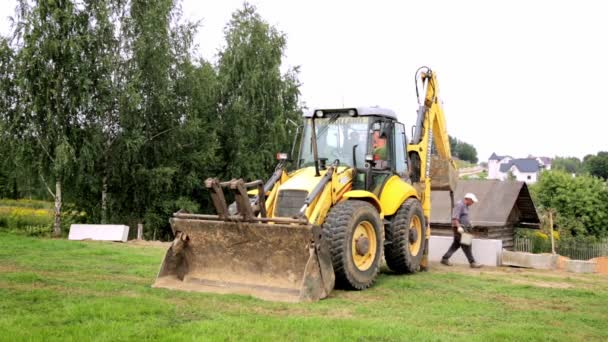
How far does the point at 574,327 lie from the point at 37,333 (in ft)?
17.7

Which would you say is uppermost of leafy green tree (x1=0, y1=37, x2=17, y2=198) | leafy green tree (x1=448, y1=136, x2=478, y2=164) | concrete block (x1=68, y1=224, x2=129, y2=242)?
leafy green tree (x1=448, y1=136, x2=478, y2=164)

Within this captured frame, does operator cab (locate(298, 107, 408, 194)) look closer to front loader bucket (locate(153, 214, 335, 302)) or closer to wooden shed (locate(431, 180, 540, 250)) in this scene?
front loader bucket (locate(153, 214, 335, 302))

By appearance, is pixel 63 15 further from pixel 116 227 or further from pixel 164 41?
pixel 116 227

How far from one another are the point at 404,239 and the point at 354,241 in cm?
165

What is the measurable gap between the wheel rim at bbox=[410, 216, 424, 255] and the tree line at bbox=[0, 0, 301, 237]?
12.5 metres

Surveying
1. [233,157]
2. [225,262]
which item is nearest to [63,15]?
[233,157]

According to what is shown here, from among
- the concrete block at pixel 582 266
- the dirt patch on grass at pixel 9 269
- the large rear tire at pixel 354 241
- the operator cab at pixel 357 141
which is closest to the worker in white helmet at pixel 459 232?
the concrete block at pixel 582 266

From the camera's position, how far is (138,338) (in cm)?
557

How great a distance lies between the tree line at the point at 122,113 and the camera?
65.0 feet

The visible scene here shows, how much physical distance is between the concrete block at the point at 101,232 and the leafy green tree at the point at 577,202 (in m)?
27.7

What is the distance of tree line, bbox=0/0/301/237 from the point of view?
65.0ft

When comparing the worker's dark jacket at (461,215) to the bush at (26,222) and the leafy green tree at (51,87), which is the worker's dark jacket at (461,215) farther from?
the bush at (26,222)

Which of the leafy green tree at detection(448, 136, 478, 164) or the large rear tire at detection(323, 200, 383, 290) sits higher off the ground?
the leafy green tree at detection(448, 136, 478, 164)

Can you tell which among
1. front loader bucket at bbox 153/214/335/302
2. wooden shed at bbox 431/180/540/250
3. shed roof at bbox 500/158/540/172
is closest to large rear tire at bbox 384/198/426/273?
front loader bucket at bbox 153/214/335/302
